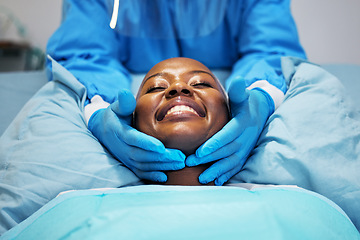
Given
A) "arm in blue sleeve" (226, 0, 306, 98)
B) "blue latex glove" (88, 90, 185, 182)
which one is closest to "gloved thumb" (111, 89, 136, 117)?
"blue latex glove" (88, 90, 185, 182)

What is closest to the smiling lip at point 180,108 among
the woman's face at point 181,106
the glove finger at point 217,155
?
the woman's face at point 181,106

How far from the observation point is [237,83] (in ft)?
2.87

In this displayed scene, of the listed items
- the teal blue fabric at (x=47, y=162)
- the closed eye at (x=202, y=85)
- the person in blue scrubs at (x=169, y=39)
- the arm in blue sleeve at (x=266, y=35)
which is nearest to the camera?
the teal blue fabric at (x=47, y=162)

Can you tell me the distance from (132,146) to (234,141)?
0.27m

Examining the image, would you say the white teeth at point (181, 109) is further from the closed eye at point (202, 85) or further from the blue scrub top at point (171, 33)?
the blue scrub top at point (171, 33)

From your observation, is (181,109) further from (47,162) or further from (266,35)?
(266,35)

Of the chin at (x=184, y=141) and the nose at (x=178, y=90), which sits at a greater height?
the nose at (x=178, y=90)

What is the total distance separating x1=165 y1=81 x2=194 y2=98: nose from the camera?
0.89m

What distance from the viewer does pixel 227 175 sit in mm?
893

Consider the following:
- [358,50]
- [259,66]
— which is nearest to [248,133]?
[259,66]

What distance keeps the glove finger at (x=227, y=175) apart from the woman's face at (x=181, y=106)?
10 cm

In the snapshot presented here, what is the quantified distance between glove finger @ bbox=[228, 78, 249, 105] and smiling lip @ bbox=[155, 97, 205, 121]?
0.09 m

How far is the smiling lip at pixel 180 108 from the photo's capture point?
872 millimetres

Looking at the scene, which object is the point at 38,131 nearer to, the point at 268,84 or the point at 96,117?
the point at 96,117
